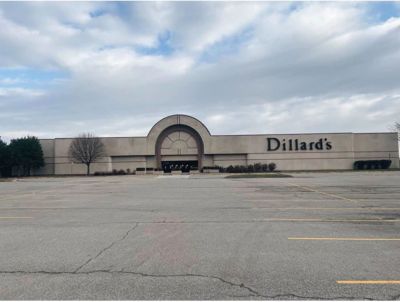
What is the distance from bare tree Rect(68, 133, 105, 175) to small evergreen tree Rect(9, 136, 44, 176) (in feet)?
19.0

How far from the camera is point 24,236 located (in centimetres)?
771

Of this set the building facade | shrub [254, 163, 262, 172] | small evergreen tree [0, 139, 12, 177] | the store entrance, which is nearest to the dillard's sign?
the building facade

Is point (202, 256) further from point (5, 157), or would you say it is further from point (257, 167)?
point (5, 157)

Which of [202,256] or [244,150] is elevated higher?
[244,150]

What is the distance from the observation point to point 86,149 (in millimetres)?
56344

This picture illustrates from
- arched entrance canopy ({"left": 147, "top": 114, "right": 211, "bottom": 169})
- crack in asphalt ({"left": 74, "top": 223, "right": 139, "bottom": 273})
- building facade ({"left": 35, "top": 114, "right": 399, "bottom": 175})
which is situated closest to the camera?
crack in asphalt ({"left": 74, "top": 223, "right": 139, "bottom": 273})

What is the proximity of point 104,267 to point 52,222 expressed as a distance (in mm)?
5200

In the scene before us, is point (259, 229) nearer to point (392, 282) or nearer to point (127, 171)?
point (392, 282)

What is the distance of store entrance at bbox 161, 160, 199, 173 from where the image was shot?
60.6m

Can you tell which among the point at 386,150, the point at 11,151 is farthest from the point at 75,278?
the point at 386,150

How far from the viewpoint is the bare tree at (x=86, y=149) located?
185 feet

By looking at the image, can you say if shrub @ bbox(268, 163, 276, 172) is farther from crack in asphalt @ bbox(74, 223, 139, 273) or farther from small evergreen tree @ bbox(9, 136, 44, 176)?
crack in asphalt @ bbox(74, 223, 139, 273)

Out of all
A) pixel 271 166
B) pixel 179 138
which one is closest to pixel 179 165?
pixel 179 138

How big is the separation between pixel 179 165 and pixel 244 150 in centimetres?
1236
